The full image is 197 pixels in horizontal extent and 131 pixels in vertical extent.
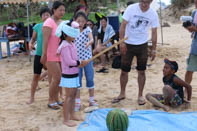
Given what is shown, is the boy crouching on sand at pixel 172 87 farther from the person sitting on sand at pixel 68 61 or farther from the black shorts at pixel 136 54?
the person sitting on sand at pixel 68 61

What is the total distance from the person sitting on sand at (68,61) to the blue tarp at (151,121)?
0.95 feet

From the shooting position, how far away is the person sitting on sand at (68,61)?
3.29 metres

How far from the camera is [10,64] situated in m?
8.23

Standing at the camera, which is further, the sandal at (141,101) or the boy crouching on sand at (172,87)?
the sandal at (141,101)

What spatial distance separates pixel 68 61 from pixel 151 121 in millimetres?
1380

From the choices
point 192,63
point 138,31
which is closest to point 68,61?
point 138,31

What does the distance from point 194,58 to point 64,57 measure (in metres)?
2.16

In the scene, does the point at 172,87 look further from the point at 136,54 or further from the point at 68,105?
the point at 68,105

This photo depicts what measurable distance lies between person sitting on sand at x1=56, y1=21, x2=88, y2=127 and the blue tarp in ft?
0.95

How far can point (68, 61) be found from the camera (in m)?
3.29

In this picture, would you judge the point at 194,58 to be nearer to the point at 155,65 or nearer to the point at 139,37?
the point at 139,37

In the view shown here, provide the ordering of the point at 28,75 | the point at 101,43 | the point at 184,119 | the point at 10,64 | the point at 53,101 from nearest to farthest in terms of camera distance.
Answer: the point at 184,119 < the point at 53,101 < the point at 28,75 < the point at 101,43 < the point at 10,64

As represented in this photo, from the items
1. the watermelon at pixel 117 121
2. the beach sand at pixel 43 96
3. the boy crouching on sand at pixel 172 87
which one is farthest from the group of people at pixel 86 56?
the watermelon at pixel 117 121

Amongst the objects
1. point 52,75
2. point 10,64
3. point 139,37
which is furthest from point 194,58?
point 10,64
